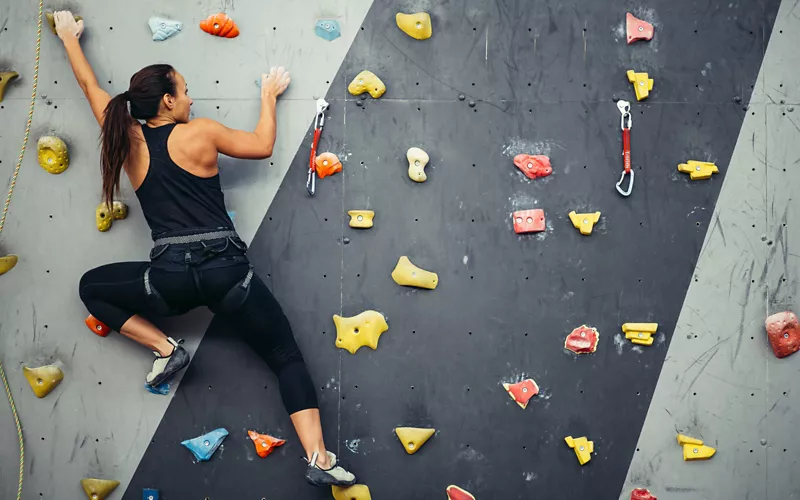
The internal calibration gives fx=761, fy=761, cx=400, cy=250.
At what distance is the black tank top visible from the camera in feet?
8.02

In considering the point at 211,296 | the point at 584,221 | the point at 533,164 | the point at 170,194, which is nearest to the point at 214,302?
the point at 211,296

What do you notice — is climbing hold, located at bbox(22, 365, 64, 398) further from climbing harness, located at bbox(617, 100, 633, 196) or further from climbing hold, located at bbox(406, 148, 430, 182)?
climbing harness, located at bbox(617, 100, 633, 196)

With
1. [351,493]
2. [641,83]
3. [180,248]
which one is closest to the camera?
[180,248]

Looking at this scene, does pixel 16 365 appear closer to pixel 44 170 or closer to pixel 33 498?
pixel 33 498

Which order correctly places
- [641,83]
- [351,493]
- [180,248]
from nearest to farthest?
1. [180,248]
2. [351,493]
3. [641,83]

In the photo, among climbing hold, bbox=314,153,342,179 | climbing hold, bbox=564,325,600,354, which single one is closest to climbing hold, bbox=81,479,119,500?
climbing hold, bbox=314,153,342,179

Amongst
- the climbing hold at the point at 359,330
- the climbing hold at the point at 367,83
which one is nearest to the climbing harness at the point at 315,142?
the climbing hold at the point at 367,83

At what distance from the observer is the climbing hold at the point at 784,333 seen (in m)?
2.77

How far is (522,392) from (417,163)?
90 cm

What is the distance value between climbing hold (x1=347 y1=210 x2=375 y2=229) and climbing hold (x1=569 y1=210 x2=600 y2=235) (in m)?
0.73

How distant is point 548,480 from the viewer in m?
2.73

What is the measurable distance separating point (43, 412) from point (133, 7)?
4.92 ft

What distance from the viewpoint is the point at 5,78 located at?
2738mm

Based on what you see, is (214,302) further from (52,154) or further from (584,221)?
(584,221)
